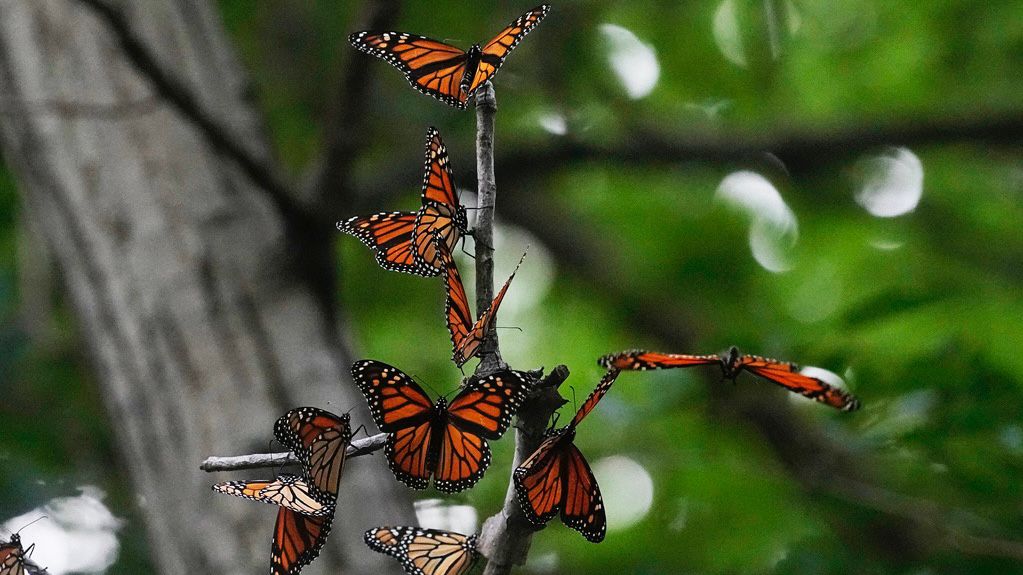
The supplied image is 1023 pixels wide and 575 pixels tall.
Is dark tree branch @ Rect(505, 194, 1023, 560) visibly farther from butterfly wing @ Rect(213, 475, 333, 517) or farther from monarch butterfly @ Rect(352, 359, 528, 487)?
butterfly wing @ Rect(213, 475, 333, 517)

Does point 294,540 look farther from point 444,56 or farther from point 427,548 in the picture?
point 444,56

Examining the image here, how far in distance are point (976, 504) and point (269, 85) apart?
414 cm

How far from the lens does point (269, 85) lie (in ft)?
17.9

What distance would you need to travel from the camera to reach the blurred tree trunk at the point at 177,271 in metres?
2.80

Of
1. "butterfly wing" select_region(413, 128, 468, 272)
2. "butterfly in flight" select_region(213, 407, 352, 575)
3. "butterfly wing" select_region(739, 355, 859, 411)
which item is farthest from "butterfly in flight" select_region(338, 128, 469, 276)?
"butterfly wing" select_region(739, 355, 859, 411)

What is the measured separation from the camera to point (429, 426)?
1214 millimetres

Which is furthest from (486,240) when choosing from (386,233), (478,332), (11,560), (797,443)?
(797,443)

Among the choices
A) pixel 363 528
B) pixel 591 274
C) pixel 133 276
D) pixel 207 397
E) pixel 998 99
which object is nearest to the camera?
pixel 363 528

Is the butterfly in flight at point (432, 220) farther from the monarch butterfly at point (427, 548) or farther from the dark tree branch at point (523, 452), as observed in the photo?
the monarch butterfly at point (427, 548)

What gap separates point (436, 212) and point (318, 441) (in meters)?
0.36

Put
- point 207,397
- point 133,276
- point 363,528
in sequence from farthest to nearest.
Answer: point 133,276 → point 207,397 → point 363,528

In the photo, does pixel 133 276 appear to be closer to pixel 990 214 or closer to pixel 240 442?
pixel 240 442

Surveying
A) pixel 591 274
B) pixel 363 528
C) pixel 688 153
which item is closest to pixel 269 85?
pixel 591 274

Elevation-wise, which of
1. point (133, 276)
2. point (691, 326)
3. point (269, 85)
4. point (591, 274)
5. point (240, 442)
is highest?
point (269, 85)
